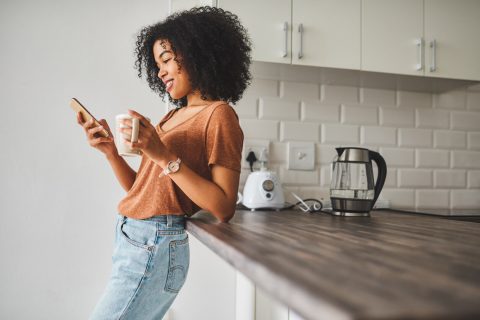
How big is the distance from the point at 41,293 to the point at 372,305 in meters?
1.81

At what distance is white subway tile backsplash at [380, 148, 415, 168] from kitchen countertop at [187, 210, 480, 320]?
1.35 metres

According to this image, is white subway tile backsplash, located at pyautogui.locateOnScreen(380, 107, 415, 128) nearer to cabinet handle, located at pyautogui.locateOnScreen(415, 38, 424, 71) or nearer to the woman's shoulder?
cabinet handle, located at pyautogui.locateOnScreen(415, 38, 424, 71)

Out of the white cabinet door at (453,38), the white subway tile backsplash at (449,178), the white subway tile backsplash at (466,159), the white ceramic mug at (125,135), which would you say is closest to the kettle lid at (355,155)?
the white cabinet door at (453,38)

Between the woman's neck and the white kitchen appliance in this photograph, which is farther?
the white kitchen appliance

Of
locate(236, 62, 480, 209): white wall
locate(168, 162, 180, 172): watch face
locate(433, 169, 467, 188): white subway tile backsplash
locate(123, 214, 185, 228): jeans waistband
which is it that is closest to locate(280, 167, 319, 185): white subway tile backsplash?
locate(236, 62, 480, 209): white wall

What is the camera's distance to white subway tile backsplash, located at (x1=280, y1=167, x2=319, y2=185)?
196 centimetres

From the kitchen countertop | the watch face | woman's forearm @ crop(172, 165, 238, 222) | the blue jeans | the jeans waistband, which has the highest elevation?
the watch face

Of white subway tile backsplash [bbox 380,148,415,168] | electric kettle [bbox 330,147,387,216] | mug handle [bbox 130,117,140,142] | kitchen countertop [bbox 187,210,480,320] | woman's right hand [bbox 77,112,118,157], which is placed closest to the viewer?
kitchen countertop [bbox 187,210,480,320]

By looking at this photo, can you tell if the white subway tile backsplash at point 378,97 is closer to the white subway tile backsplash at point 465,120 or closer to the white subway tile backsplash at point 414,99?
the white subway tile backsplash at point 414,99

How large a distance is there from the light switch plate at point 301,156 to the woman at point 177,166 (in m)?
0.83

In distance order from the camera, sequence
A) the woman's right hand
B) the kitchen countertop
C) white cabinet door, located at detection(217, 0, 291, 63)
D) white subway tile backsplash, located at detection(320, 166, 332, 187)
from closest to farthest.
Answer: the kitchen countertop
the woman's right hand
white cabinet door, located at detection(217, 0, 291, 63)
white subway tile backsplash, located at detection(320, 166, 332, 187)

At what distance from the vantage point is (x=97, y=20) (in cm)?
189

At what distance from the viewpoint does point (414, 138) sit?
2166 mm

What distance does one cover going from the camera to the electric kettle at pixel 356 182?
145 centimetres
